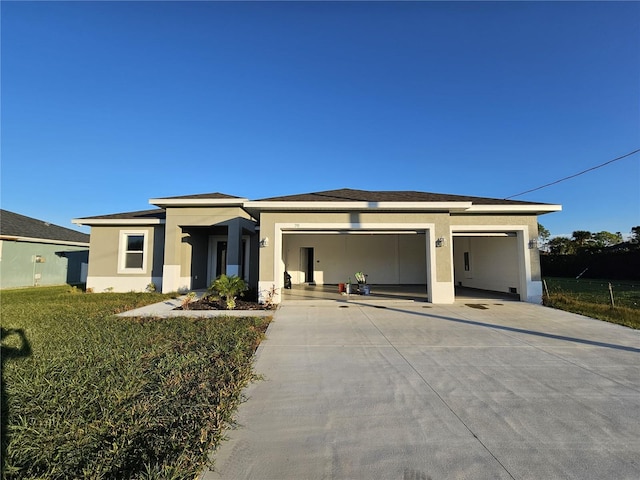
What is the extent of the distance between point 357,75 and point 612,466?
12.9 m

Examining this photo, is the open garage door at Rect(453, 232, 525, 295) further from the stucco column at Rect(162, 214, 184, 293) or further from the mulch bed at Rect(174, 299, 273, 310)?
the stucco column at Rect(162, 214, 184, 293)

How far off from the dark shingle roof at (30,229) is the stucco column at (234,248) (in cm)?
1333

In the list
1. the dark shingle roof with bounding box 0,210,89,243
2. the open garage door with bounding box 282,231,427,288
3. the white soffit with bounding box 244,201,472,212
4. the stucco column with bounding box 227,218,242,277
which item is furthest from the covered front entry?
the dark shingle roof with bounding box 0,210,89,243

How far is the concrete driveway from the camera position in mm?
2312

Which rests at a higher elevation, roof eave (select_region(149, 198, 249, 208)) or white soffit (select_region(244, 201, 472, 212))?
roof eave (select_region(149, 198, 249, 208))

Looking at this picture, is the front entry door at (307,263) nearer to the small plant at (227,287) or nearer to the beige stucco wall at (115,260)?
the small plant at (227,287)

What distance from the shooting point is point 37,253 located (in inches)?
669

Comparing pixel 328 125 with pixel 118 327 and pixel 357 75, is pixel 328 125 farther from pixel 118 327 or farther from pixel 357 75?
pixel 118 327

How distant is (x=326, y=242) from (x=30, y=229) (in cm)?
1842

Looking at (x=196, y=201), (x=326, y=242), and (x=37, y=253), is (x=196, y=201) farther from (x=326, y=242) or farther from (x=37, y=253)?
(x=37, y=253)

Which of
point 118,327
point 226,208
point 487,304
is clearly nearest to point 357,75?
point 226,208

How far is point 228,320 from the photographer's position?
7457 mm

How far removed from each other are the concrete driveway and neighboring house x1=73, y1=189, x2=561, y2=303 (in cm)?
501

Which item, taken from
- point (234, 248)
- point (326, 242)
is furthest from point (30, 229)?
point (326, 242)
